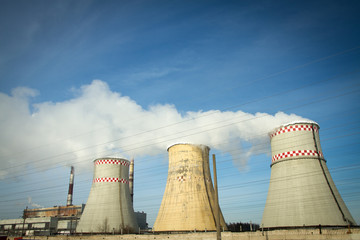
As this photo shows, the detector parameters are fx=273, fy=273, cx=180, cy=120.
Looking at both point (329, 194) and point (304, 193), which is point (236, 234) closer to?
point (304, 193)

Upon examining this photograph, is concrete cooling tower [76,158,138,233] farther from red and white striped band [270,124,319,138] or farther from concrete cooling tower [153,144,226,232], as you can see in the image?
red and white striped band [270,124,319,138]

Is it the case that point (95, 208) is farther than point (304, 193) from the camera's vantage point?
Yes

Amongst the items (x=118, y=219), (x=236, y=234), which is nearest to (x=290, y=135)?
(x=236, y=234)

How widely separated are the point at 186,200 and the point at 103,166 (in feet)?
30.7

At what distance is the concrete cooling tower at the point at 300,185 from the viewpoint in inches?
552

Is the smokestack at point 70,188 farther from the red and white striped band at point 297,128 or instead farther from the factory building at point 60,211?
the red and white striped band at point 297,128

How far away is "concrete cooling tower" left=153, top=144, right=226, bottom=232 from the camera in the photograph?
18.2 meters

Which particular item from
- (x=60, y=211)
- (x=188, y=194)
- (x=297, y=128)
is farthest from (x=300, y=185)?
(x=60, y=211)

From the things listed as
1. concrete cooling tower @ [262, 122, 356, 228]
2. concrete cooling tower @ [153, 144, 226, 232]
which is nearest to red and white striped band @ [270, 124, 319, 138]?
concrete cooling tower @ [262, 122, 356, 228]

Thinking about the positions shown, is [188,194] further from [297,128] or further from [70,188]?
[70,188]

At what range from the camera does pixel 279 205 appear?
1494 cm

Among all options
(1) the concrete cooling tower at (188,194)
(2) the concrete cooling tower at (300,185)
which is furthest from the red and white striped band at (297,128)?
(1) the concrete cooling tower at (188,194)

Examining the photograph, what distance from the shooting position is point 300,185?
1477 cm

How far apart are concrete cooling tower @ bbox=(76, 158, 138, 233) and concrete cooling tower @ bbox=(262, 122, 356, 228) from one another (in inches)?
518
